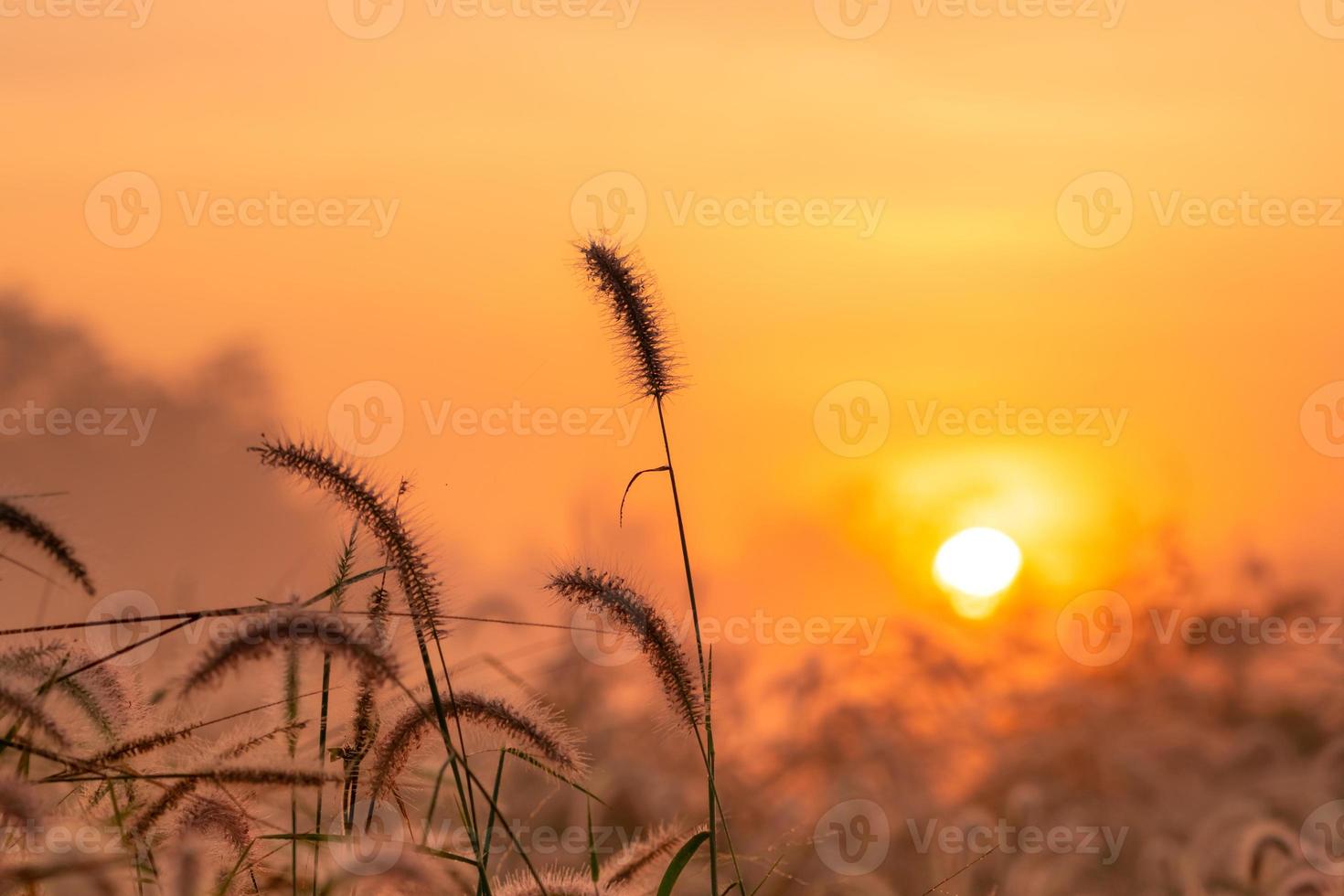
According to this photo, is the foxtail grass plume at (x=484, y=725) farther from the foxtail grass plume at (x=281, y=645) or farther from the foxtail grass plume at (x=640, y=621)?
the foxtail grass plume at (x=281, y=645)

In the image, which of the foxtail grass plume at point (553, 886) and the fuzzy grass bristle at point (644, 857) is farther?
the fuzzy grass bristle at point (644, 857)

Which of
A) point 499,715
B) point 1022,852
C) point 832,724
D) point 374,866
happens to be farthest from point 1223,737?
point 374,866

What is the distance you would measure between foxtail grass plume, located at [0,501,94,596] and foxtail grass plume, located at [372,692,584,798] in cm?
56

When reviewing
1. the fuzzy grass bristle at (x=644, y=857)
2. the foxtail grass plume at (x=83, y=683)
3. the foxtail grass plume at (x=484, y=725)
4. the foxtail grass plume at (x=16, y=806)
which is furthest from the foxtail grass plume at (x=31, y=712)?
the fuzzy grass bristle at (x=644, y=857)

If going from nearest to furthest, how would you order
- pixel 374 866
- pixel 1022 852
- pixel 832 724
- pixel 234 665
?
1. pixel 234 665
2. pixel 374 866
3. pixel 1022 852
4. pixel 832 724

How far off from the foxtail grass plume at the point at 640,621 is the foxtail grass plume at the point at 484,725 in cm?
21

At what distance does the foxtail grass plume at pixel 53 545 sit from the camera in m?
2.25

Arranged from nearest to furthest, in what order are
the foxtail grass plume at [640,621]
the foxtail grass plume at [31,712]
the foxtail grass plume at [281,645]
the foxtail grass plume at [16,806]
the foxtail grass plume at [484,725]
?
the foxtail grass plume at [281,645] → the foxtail grass plume at [16,806] → the foxtail grass plume at [31,712] → the foxtail grass plume at [484,725] → the foxtail grass plume at [640,621]

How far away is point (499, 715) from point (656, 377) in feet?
3.05

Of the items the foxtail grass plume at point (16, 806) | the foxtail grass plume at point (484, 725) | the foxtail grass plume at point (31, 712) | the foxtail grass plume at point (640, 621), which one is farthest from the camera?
the foxtail grass plume at point (640, 621)

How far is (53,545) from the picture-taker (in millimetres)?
2293

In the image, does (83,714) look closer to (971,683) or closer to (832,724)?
(832,724)

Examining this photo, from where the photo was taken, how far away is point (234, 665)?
173 centimetres

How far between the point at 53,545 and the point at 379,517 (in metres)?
0.54
